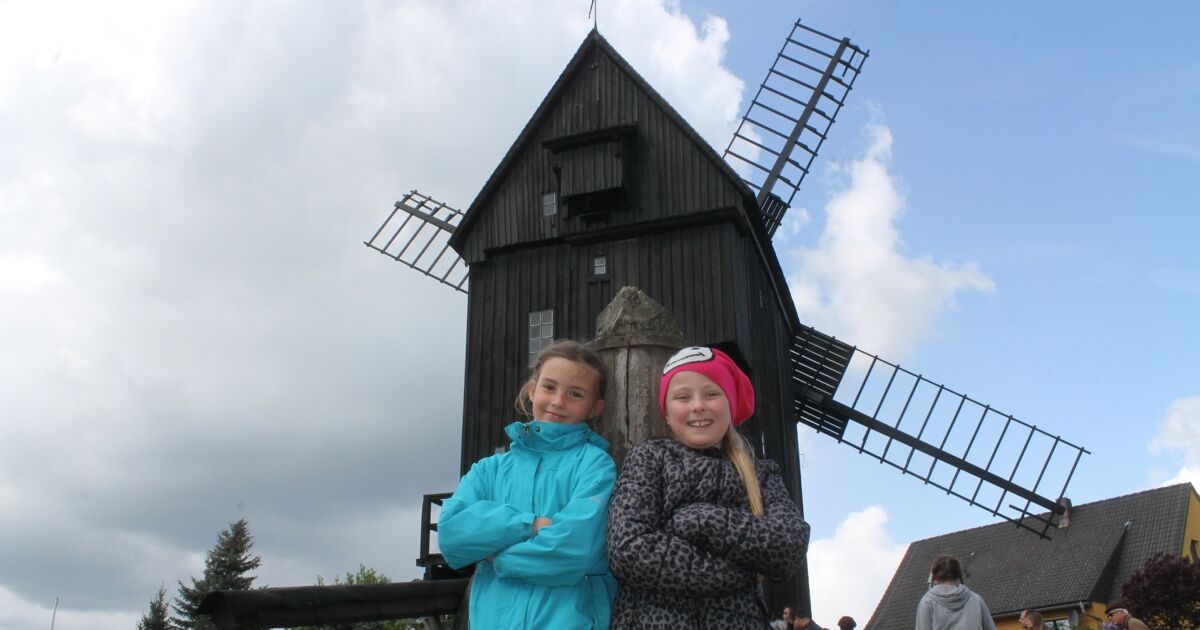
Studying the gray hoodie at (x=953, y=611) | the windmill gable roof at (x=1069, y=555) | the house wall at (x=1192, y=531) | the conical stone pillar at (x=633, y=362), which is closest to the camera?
the conical stone pillar at (x=633, y=362)

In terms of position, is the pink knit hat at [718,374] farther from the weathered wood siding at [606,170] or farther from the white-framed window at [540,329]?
the white-framed window at [540,329]

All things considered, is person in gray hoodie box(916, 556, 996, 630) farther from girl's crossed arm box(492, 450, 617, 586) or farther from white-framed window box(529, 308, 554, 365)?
white-framed window box(529, 308, 554, 365)

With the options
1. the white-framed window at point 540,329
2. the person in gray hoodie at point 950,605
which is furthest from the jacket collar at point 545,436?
the white-framed window at point 540,329

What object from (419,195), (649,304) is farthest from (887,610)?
(649,304)

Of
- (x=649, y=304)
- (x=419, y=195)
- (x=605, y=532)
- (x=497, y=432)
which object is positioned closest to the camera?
(x=605, y=532)

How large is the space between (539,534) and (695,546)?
503 mm

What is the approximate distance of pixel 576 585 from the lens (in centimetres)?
303

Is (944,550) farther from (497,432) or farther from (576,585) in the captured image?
(576,585)

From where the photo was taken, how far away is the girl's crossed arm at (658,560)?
2766 millimetres

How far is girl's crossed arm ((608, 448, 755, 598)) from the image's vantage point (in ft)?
9.07

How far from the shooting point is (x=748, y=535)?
277 cm

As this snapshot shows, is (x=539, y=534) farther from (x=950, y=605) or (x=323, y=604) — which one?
(x=950, y=605)

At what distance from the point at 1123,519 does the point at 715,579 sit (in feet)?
103

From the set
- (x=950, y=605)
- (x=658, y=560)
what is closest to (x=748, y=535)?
(x=658, y=560)
